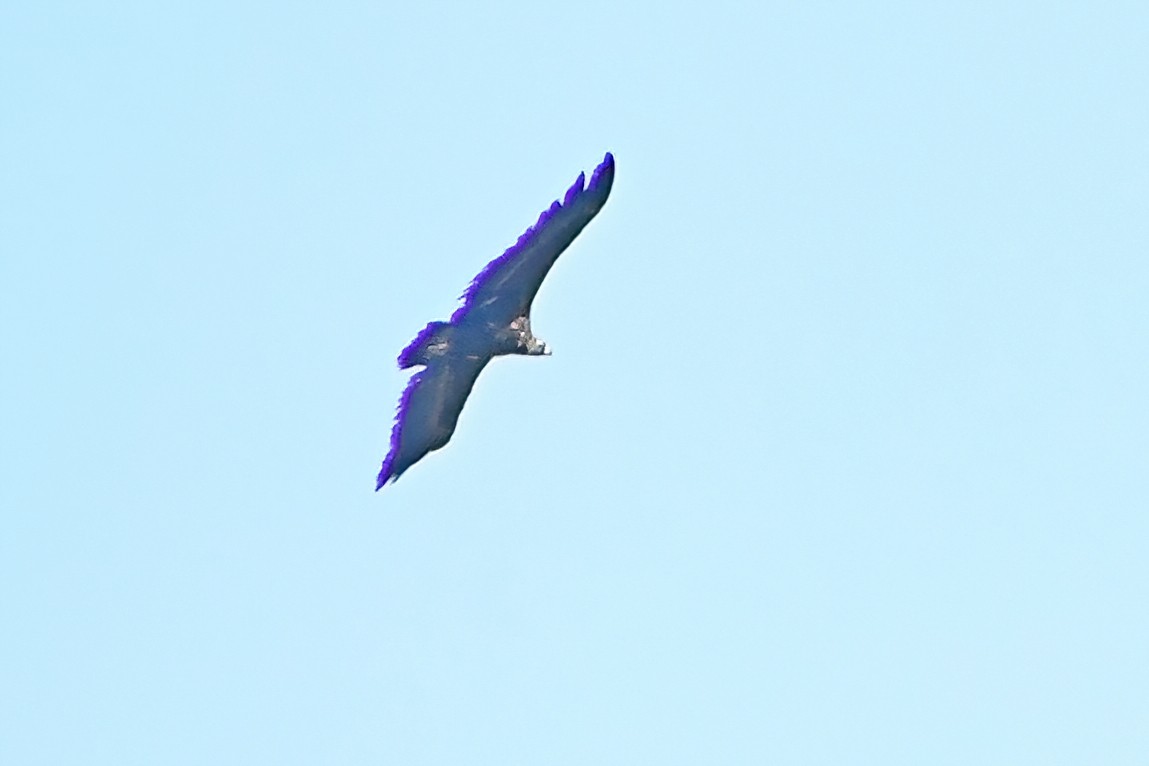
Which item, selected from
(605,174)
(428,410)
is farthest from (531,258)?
(428,410)

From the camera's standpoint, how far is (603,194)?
2923cm

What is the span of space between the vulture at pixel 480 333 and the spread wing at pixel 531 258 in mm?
15

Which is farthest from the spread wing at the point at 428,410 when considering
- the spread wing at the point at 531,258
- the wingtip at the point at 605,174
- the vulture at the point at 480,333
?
the wingtip at the point at 605,174

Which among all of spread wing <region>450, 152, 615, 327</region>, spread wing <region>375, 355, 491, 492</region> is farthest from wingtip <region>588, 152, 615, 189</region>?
spread wing <region>375, 355, 491, 492</region>

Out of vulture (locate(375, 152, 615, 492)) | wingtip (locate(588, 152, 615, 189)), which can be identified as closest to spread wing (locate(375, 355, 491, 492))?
vulture (locate(375, 152, 615, 492))

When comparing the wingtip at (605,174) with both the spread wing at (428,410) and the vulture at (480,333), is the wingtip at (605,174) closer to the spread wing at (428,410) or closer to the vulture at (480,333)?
the vulture at (480,333)

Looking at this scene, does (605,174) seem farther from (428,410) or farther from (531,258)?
(428,410)

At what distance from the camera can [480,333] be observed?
3281 centimetres

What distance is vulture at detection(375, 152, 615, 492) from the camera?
97.1 ft

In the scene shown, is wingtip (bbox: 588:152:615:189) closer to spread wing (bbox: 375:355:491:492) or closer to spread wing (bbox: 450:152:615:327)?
spread wing (bbox: 450:152:615:327)

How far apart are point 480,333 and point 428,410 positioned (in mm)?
2381

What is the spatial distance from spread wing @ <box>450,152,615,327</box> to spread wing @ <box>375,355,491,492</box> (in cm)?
178

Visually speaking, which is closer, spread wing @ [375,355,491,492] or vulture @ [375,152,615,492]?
vulture @ [375,152,615,492]

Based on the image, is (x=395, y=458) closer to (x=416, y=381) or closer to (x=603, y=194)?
(x=416, y=381)
